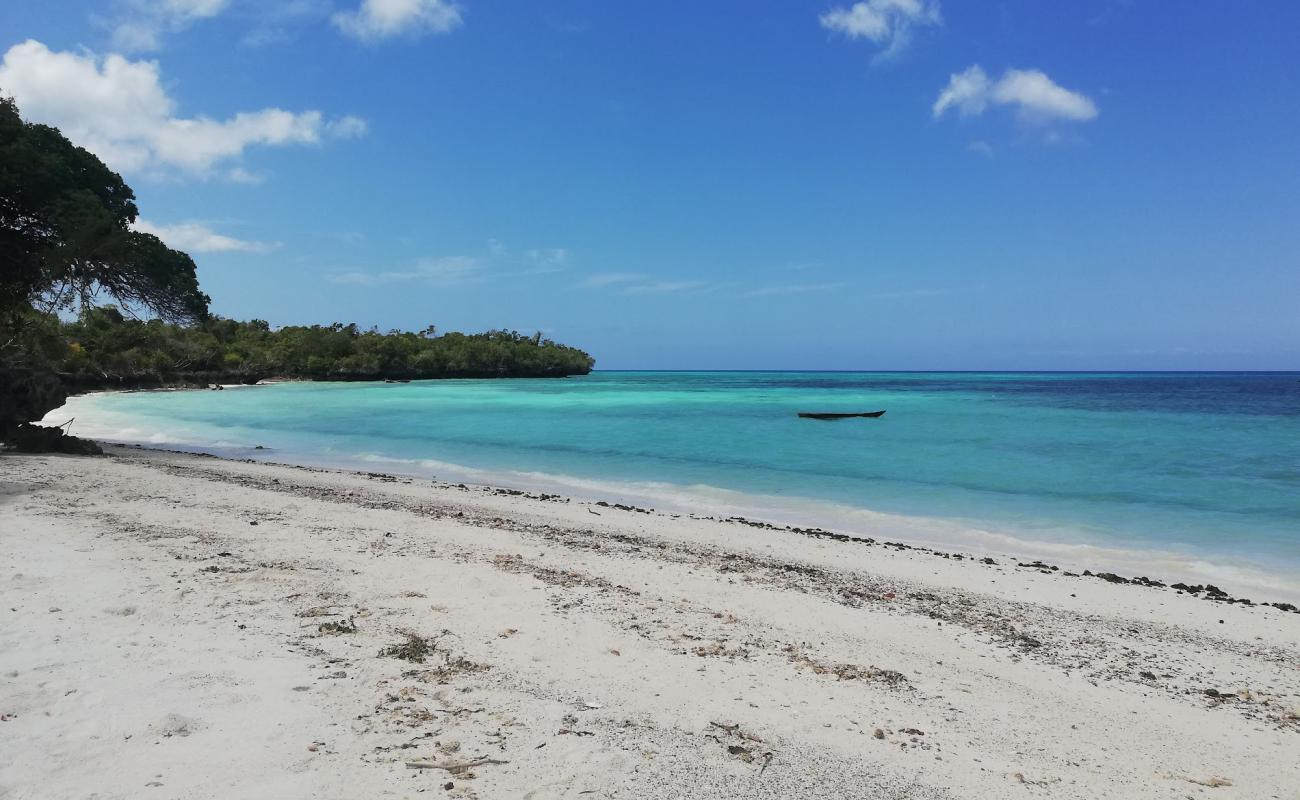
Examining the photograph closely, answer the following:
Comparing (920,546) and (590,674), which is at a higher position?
(590,674)

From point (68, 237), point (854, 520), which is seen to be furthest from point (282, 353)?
point (854, 520)

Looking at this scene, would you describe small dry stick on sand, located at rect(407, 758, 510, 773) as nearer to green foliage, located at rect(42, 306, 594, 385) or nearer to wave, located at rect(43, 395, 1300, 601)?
wave, located at rect(43, 395, 1300, 601)

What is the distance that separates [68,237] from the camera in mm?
13375

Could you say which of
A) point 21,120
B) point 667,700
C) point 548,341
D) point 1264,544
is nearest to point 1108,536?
point 1264,544

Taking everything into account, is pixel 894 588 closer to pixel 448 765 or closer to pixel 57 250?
pixel 448 765

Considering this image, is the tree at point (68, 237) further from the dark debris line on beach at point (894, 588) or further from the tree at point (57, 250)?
the dark debris line on beach at point (894, 588)

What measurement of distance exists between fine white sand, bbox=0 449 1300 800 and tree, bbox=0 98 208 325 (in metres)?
Answer: 8.56

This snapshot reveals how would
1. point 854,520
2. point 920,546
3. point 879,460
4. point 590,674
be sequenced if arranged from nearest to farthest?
point 590,674, point 920,546, point 854,520, point 879,460

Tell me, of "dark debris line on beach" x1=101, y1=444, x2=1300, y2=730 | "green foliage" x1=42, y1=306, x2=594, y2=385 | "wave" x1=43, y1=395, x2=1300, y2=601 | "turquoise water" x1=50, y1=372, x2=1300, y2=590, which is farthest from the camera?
"green foliage" x1=42, y1=306, x2=594, y2=385

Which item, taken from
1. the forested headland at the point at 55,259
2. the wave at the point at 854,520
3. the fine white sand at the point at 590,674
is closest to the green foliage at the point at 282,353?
the forested headland at the point at 55,259

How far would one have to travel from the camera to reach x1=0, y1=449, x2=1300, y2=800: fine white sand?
9.98ft

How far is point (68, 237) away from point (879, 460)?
20236 mm

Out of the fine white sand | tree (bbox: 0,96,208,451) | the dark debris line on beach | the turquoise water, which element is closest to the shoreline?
the dark debris line on beach

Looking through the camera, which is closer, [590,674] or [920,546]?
[590,674]
